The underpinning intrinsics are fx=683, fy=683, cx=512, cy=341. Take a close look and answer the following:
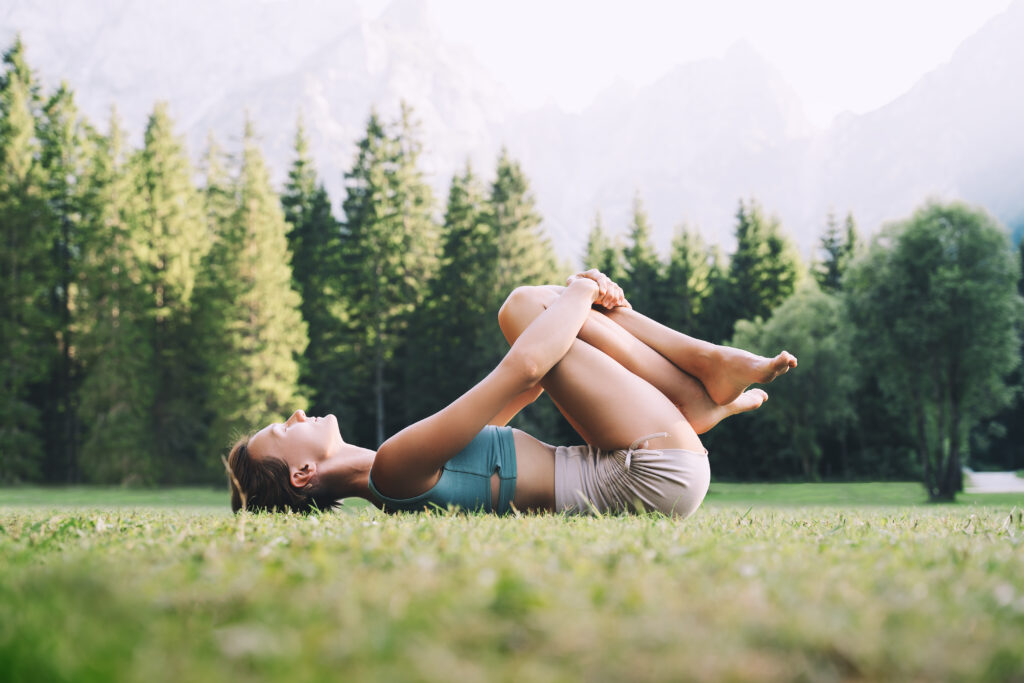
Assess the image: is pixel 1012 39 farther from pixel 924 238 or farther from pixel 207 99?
pixel 207 99

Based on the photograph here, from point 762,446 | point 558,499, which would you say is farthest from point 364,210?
point 558,499

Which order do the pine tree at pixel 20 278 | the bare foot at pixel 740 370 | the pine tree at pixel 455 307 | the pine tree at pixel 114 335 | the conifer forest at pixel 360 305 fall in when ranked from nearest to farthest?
1. the bare foot at pixel 740 370
2. the conifer forest at pixel 360 305
3. the pine tree at pixel 20 278
4. the pine tree at pixel 114 335
5. the pine tree at pixel 455 307

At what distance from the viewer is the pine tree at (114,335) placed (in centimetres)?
2812

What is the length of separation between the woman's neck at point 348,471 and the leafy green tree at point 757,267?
1544 inches

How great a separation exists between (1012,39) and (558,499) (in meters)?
184

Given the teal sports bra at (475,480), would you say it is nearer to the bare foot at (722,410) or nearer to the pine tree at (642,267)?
the bare foot at (722,410)

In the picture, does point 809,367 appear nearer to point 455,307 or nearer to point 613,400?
point 455,307

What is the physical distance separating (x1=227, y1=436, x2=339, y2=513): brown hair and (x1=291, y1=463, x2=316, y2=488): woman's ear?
0.04 m

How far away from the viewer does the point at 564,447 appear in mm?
3498

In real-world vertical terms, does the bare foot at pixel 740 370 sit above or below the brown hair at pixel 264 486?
above

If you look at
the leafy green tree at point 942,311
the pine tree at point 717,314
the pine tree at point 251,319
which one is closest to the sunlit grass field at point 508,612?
the leafy green tree at point 942,311

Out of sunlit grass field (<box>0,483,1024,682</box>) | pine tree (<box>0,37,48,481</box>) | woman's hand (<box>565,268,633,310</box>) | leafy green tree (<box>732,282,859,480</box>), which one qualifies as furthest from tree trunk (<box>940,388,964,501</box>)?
pine tree (<box>0,37,48,481</box>)

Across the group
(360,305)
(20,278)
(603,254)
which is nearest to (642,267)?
(603,254)

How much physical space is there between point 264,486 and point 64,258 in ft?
112
